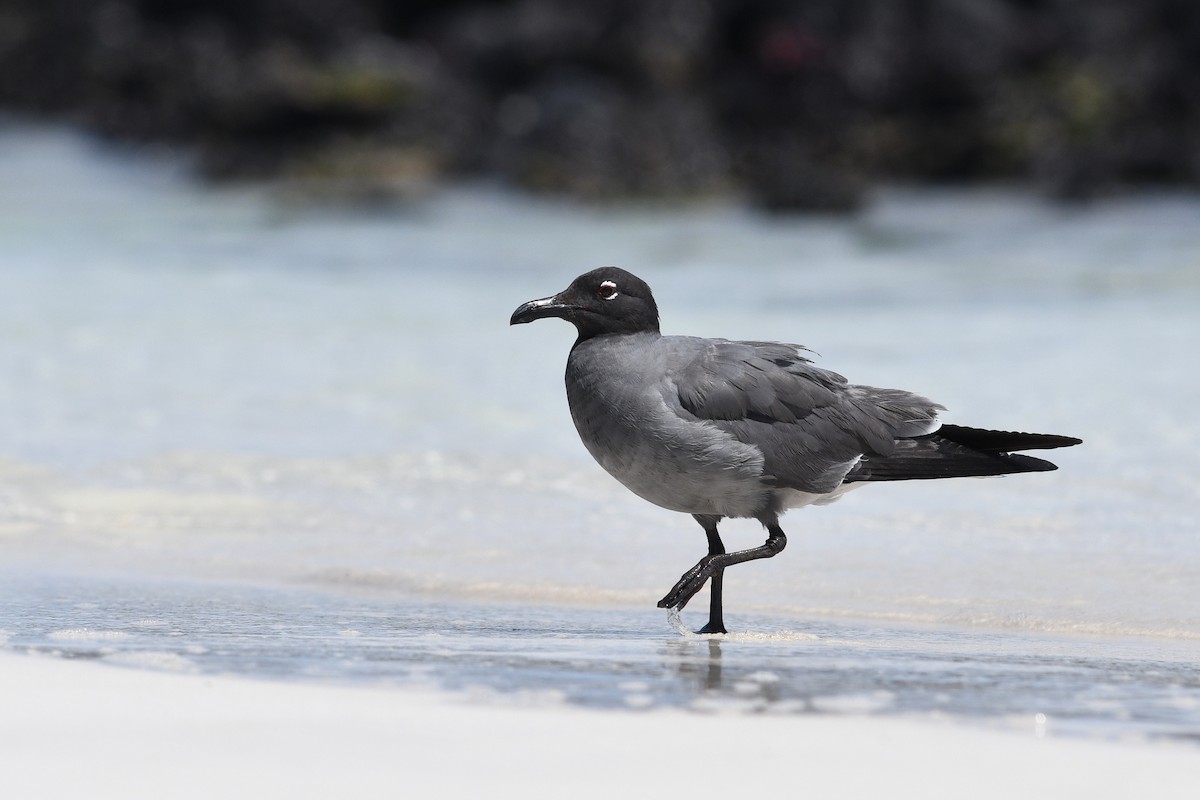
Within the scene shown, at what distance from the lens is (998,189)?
22578 mm

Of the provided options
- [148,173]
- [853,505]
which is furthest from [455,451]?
[148,173]

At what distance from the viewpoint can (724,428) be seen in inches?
187

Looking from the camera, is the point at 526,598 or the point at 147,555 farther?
the point at 147,555

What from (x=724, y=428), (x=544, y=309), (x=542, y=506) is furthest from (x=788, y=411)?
(x=542, y=506)

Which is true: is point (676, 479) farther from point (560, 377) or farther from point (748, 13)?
point (748, 13)

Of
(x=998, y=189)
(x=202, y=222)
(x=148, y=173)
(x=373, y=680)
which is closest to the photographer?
(x=373, y=680)

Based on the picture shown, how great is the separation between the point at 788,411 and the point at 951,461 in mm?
532

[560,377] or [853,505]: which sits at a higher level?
[560,377]

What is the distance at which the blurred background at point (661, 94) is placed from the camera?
22250 millimetres

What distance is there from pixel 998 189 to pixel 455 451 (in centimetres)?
1635

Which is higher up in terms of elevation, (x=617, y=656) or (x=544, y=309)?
(x=544, y=309)

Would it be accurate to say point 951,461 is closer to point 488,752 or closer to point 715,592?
point 715,592

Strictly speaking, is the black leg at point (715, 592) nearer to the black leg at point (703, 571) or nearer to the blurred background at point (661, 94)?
the black leg at point (703, 571)

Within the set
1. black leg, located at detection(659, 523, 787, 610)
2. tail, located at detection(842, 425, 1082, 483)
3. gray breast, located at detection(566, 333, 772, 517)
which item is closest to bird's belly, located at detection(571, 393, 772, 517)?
gray breast, located at detection(566, 333, 772, 517)
